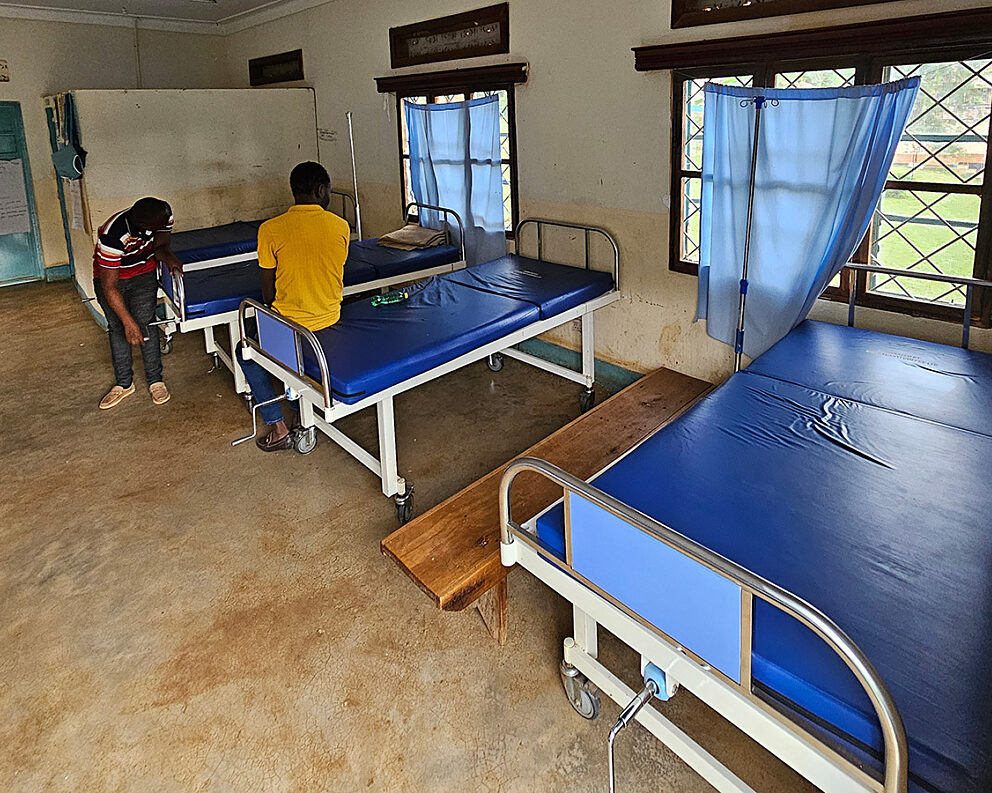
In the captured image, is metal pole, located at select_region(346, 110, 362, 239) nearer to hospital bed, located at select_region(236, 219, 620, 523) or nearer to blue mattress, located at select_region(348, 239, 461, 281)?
blue mattress, located at select_region(348, 239, 461, 281)

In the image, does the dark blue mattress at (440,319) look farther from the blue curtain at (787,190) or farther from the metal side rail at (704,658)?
the metal side rail at (704,658)

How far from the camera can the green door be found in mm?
6922

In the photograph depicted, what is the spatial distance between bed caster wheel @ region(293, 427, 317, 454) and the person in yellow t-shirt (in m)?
0.67

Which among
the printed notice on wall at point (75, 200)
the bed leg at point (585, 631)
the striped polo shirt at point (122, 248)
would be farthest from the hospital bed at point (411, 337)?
the printed notice on wall at point (75, 200)

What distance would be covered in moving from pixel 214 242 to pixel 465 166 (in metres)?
2.12

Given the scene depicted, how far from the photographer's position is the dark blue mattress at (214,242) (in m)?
5.31

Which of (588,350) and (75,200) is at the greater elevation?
(75,200)

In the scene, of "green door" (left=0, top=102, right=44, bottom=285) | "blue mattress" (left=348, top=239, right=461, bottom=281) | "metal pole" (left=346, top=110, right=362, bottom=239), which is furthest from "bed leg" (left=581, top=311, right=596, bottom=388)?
"green door" (left=0, top=102, right=44, bottom=285)

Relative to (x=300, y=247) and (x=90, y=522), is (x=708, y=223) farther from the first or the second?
(x=90, y=522)

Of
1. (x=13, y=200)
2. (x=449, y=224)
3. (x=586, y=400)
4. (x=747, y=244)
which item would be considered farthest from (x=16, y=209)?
(x=747, y=244)

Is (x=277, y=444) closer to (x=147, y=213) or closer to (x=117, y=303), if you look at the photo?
(x=117, y=303)

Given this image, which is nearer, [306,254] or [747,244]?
[306,254]

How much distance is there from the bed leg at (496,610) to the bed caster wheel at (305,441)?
1.65 m

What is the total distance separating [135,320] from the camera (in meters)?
4.34
